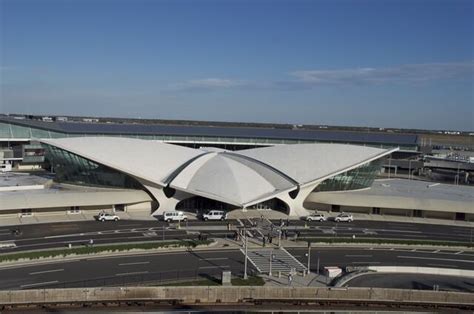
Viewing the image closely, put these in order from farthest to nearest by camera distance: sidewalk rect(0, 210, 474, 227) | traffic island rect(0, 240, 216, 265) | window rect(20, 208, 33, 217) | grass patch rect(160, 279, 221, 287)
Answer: window rect(20, 208, 33, 217), sidewalk rect(0, 210, 474, 227), traffic island rect(0, 240, 216, 265), grass patch rect(160, 279, 221, 287)

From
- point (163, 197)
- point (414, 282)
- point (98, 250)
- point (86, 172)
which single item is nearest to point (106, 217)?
point (163, 197)

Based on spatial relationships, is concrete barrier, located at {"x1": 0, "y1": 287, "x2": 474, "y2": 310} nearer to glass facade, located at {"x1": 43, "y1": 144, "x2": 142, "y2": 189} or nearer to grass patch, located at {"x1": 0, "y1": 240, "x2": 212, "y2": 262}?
grass patch, located at {"x1": 0, "y1": 240, "x2": 212, "y2": 262}

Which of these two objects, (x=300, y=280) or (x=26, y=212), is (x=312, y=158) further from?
(x=26, y=212)

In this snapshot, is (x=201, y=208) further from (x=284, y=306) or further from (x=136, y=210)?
(x=284, y=306)

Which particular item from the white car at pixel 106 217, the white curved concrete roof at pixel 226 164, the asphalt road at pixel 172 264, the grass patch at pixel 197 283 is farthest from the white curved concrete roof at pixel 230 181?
the grass patch at pixel 197 283

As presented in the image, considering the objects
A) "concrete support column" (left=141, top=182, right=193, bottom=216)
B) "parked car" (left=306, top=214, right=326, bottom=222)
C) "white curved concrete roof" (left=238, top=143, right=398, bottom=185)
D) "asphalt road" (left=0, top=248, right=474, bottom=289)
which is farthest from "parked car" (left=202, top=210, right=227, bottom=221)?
"asphalt road" (left=0, top=248, right=474, bottom=289)

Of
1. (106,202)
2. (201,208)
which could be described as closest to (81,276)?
(106,202)
